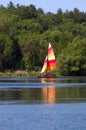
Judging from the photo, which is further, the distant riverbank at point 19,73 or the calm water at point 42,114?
the distant riverbank at point 19,73

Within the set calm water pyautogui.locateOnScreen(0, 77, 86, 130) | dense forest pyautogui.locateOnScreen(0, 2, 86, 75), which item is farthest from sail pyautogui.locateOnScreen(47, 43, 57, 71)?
calm water pyautogui.locateOnScreen(0, 77, 86, 130)

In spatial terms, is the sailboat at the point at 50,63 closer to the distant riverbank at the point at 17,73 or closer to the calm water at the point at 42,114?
the distant riverbank at the point at 17,73

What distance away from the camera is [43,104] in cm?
4306

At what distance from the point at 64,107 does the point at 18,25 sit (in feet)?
429

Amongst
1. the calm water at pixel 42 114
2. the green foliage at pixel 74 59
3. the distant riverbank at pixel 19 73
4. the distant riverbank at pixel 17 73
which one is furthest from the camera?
the distant riverbank at pixel 17 73

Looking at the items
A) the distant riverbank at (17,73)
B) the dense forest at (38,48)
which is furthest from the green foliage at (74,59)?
the distant riverbank at (17,73)

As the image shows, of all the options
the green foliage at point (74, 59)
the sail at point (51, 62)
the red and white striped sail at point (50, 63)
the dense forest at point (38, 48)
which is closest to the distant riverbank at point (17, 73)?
the dense forest at point (38, 48)

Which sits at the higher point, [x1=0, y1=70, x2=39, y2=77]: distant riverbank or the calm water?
the calm water

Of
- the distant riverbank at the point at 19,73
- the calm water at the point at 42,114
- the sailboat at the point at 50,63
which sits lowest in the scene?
the distant riverbank at the point at 19,73

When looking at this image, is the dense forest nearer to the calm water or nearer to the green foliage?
the green foliage

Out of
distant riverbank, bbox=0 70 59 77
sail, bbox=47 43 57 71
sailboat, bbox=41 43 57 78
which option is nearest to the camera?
sail, bbox=47 43 57 71

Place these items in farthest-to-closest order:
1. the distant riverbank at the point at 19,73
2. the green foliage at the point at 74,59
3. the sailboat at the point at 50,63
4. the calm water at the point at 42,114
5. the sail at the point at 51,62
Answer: the distant riverbank at the point at 19,73
the green foliage at the point at 74,59
the sailboat at the point at 50,63
the sail at the point at 51,62
the calm water at the point at 42,114

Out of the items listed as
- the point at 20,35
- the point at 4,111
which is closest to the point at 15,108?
the point at 4,111

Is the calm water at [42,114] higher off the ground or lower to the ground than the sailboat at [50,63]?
lower
